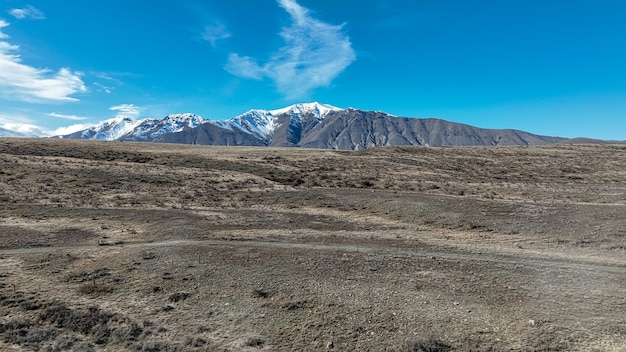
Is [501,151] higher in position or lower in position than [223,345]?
higher

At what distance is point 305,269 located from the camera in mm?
19625

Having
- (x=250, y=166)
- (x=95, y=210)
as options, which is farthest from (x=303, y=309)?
(x=250, y=166)

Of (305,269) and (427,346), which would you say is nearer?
(427,346)

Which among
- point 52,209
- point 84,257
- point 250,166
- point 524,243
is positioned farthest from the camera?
point 250,166

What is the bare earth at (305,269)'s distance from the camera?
13.8 m

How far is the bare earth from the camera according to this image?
13.8 m

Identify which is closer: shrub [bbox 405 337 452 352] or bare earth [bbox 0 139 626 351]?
shrub [bbox 405 337 452 352]

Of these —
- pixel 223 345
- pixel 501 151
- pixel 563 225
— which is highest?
pixel 501 151

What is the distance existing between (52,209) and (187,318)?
79.7 feet

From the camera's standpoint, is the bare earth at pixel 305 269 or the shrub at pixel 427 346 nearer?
the shrub at pixel 427 346

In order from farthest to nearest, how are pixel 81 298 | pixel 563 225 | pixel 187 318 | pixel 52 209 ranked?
pixel 52 209 → pixel 563 225 → pixel 81 298 → pixel 187 318

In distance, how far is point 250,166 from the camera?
6109 cm

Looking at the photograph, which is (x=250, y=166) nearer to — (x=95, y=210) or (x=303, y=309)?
(x=95, y=210)

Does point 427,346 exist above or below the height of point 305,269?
below
